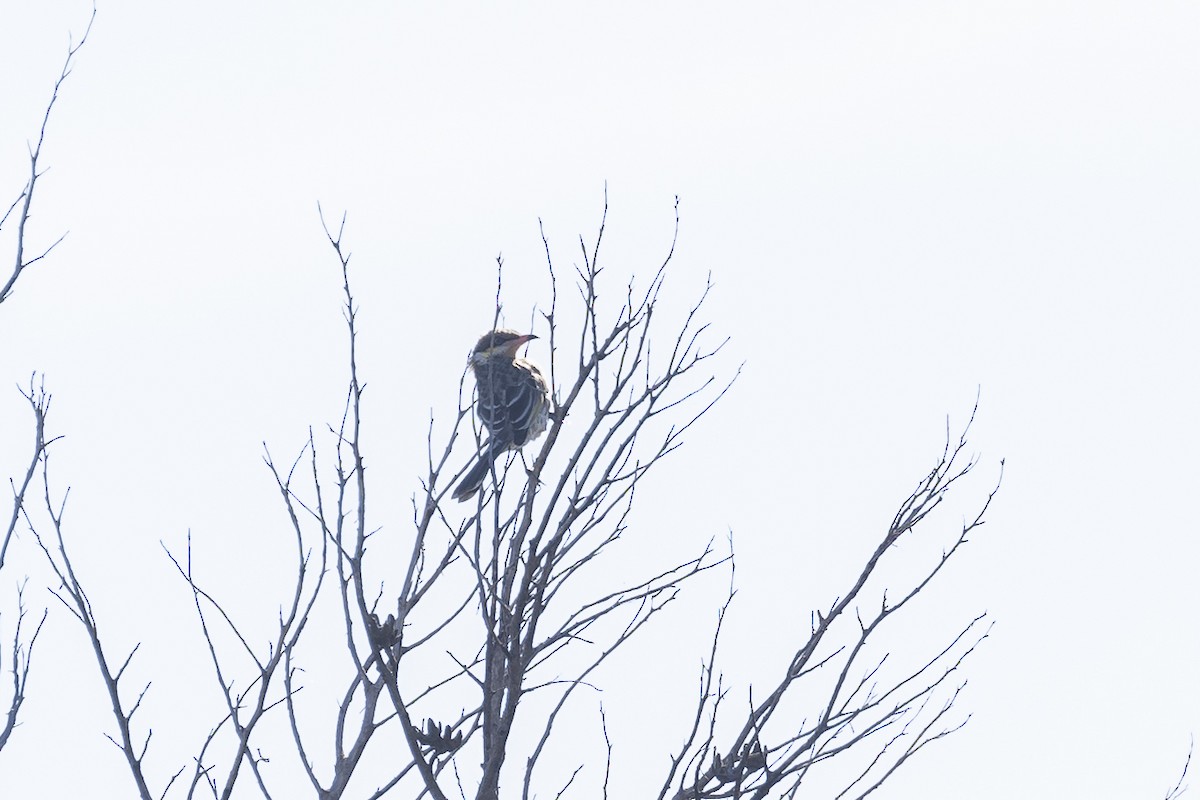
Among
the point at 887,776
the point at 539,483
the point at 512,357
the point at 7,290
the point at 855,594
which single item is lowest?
the point at 887,776

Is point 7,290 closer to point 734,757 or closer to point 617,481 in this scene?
point 617,481

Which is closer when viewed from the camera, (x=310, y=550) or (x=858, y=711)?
(x=858, y=711)

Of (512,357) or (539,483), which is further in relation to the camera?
(512,357)

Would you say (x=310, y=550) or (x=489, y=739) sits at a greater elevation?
(x=310, y=550)

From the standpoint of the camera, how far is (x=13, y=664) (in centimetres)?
535

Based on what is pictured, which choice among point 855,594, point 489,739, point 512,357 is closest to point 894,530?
point 855,594

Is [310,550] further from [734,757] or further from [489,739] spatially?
[734,757]

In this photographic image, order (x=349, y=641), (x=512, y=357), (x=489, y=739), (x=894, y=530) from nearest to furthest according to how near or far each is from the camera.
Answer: (x=489, y=739)
(x=349, y=641)
(x=894, y=530)
(x=512, y=357)

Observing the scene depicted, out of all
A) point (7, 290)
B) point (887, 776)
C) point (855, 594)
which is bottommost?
point (887, 776)

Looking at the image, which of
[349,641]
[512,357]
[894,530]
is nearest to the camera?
[349,641]

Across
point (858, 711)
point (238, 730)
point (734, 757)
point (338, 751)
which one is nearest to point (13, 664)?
point (238, 730)

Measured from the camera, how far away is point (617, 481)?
5016 millimetres

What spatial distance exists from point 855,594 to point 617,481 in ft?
2.72

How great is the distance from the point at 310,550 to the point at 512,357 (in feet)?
20.4
